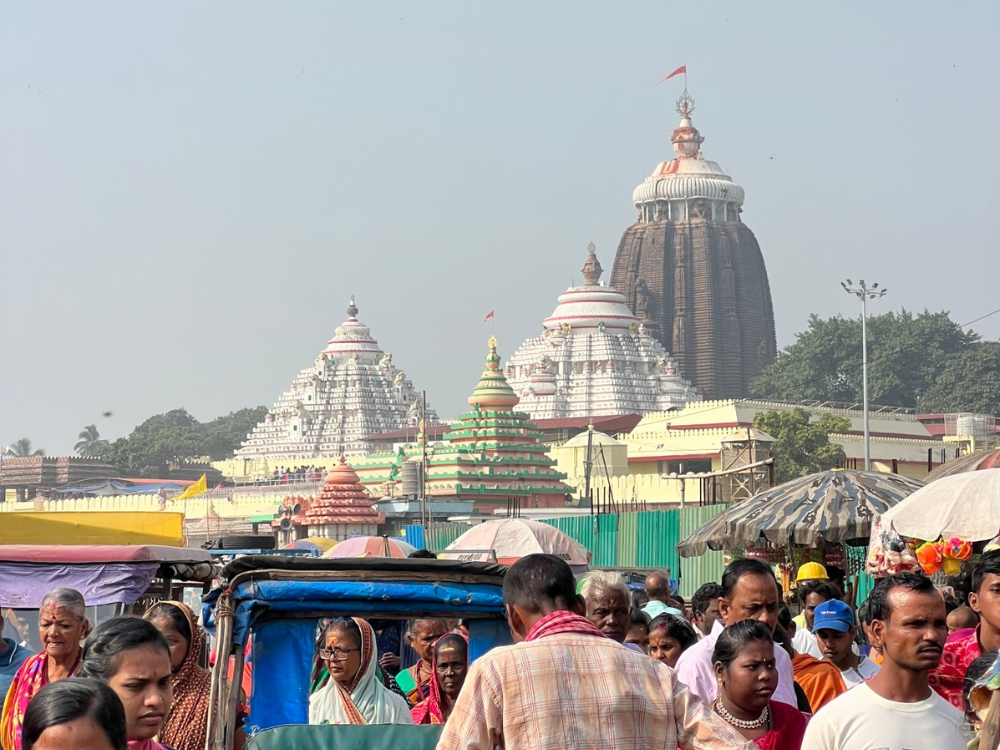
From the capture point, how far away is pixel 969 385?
76188mm

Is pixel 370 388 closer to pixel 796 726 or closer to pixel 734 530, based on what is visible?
pixel 734 530

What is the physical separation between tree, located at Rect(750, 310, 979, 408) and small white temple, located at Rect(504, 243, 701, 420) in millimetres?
6708

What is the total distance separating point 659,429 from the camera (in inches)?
2339

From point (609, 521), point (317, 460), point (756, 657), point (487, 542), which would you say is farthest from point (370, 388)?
point (756, 657)

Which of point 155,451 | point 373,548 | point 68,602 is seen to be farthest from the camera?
point 155,451

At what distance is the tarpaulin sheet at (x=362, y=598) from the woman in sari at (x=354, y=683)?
0.31 meters

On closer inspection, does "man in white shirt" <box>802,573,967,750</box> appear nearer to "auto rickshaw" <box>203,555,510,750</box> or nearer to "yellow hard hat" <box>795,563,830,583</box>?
"auto rickshaw" <box>203,555,510,750</box>

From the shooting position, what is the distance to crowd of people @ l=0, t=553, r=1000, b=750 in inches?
137

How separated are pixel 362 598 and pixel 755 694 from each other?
119 cm

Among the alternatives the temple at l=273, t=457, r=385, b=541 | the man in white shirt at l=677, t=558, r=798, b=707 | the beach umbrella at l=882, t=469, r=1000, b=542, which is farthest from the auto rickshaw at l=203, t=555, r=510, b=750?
the temple at l=273, t=457, r=385, b=541

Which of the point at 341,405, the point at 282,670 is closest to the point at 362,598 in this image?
the point at 282,670

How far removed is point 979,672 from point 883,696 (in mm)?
305

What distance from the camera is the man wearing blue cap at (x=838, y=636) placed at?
6328 mm

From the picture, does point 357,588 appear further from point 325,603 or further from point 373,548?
point 373,548
